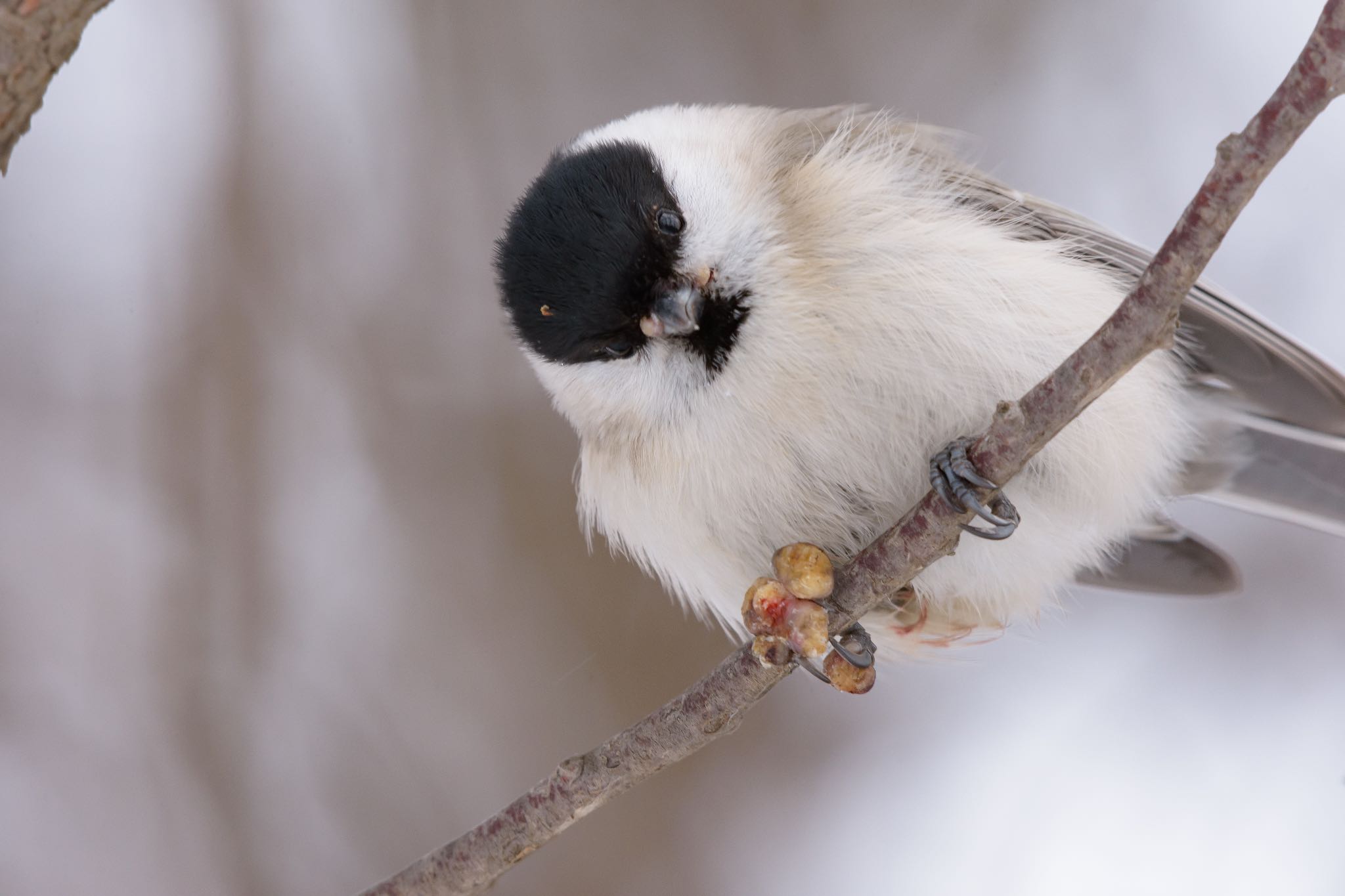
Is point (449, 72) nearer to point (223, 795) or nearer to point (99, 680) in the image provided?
point (99, 680)

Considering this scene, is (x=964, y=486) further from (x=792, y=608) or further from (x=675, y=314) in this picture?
(x=675, y=314)

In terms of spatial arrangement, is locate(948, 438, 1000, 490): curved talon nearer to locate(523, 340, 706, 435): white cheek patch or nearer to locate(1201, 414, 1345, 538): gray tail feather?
locate(523, 340, 706, 435): white cheek patch

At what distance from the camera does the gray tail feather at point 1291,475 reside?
161 centimetres

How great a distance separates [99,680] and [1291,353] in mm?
2068

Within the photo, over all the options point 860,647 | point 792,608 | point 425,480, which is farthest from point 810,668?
point 425,480

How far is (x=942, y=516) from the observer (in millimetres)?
1057

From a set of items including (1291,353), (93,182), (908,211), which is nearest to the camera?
(908,211)

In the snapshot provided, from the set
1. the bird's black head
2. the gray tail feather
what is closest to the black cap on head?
the bird's black head

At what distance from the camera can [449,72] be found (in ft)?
6.30

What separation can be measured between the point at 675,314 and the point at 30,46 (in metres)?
0.69

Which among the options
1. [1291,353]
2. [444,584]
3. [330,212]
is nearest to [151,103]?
[330,212]

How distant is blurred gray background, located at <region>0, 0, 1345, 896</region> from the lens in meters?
1.82

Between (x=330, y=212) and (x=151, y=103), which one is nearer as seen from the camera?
(x=151, y=103)

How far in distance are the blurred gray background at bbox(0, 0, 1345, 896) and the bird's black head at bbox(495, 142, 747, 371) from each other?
0.71m
